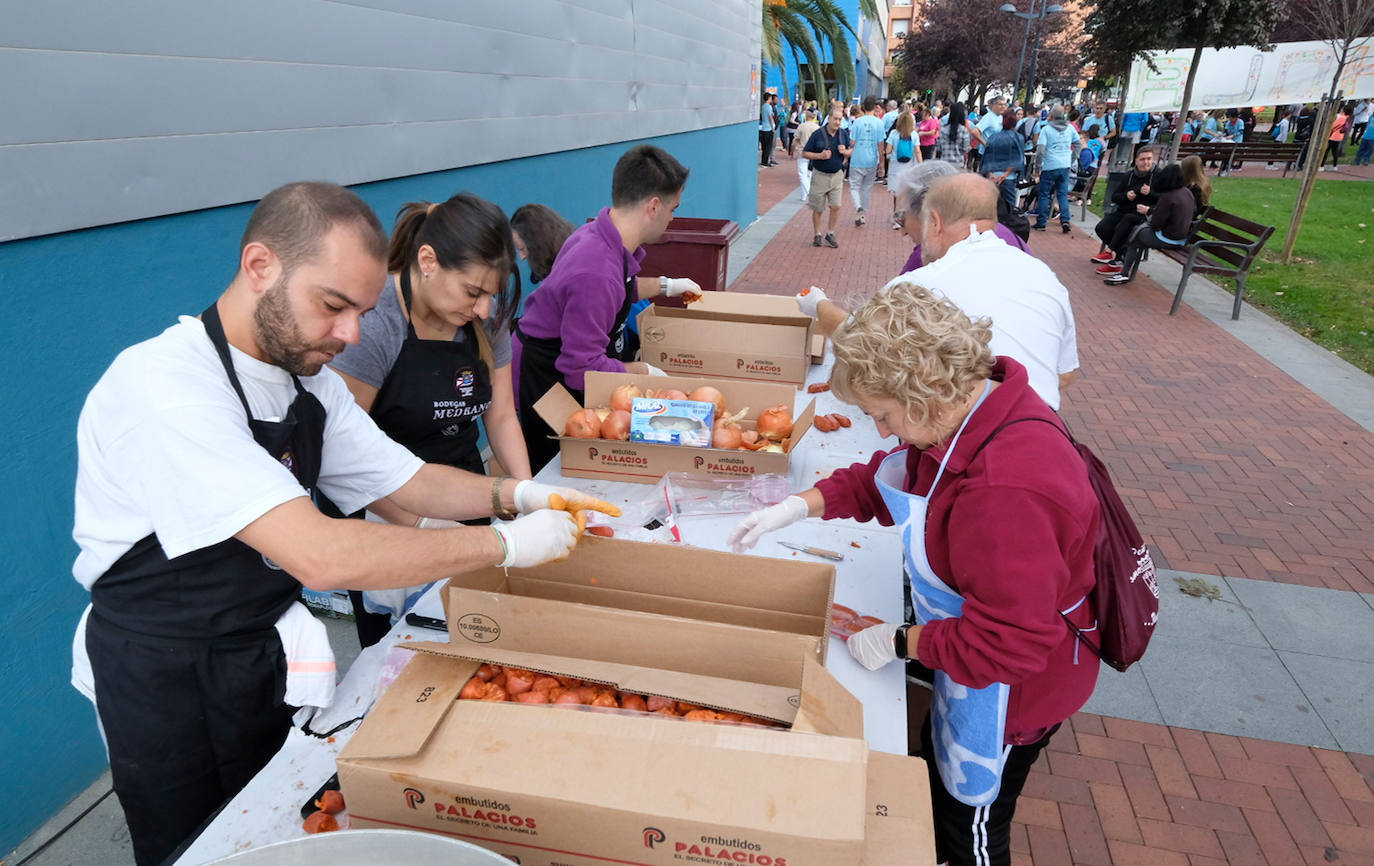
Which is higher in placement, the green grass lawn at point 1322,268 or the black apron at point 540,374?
the black apron at point 540,374

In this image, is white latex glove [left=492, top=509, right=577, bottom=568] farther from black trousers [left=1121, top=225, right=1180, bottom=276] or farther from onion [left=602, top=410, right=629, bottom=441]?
black trousers [left=1121, top=225, right=1180, bottom=276]

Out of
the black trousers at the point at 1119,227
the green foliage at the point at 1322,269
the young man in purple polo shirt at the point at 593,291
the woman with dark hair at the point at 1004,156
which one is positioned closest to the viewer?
the young man in purple polo shirt at the point at 593,291

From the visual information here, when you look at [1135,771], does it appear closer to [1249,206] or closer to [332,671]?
[332,671]

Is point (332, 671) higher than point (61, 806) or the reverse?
higher

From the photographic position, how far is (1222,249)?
30.5ft

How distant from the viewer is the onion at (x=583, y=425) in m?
2.96

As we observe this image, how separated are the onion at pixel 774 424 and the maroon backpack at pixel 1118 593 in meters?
1.29

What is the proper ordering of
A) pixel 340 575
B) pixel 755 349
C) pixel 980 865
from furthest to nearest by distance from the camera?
pixel 755 349 < pixel 980 865 < pixel 340 575

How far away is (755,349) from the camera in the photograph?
387cm

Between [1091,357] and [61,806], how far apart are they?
8.28 m

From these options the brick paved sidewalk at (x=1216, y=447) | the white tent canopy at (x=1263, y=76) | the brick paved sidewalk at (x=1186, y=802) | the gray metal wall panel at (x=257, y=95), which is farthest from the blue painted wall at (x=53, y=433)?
the white tent canopy at (x=1263, y=76)

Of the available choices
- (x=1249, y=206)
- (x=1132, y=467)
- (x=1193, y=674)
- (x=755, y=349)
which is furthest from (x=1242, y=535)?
(x=1249, y=206)

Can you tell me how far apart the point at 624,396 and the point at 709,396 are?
1.10 ft

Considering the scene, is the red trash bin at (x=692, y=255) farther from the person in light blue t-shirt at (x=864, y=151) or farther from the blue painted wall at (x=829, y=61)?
the blue painted wall at (x=829, y=61)
